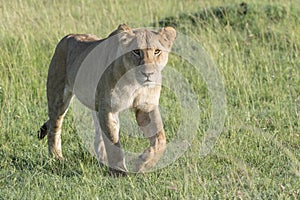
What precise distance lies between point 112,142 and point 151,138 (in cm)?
27

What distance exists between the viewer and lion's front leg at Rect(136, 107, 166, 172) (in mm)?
4645

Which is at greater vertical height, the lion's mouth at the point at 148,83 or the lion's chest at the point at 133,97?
the lion's mouth at the point at 148,83

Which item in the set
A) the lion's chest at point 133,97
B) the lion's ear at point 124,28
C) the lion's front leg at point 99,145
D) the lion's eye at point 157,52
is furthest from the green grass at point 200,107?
the lion's ear at point 124,28

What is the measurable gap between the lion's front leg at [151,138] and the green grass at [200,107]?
9cm

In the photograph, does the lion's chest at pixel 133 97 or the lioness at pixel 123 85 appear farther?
the lion's chest at pixel 133 97

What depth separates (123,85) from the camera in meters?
4.62

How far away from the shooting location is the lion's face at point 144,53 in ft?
14.5

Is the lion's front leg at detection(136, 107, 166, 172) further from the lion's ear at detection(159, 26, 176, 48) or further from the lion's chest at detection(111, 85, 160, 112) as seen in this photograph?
the lion's ear at detection(159, 26, 176, 48)

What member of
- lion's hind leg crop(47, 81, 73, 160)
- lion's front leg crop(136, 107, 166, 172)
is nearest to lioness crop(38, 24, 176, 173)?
lion's front leg crop(136, 107, 166, 172)

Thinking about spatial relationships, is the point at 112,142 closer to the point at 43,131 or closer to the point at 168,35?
the point at 168,35

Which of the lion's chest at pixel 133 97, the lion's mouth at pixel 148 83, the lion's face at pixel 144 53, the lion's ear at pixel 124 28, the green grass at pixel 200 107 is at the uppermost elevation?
the lion's ear at pixel 124 28

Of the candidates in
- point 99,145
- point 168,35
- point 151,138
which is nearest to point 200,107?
point 99,145

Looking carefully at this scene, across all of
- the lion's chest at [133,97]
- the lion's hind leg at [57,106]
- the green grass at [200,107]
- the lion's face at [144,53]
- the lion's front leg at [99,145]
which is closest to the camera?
the green grass at [200,107]

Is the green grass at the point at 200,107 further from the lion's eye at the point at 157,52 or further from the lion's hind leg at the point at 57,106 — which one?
the lion's eye at the point at 157,52
